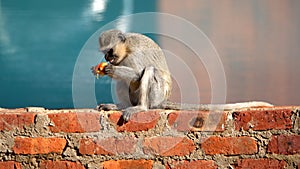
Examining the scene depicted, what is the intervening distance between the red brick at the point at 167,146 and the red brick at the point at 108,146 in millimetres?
58

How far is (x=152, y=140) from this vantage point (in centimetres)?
176

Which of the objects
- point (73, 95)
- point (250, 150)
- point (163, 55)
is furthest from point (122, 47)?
point (250, 150)

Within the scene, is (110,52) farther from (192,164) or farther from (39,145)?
A: (192,164)

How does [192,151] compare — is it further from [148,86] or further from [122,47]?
[122,47]

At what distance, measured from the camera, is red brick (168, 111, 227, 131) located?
1755 millimetres

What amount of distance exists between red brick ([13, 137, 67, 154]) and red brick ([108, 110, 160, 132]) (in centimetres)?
21

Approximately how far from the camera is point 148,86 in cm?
236

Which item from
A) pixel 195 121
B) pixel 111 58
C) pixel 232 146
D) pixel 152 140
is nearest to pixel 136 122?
pixel 152 140

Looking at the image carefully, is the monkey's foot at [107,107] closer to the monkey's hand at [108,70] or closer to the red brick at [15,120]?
the monkey's hand at [108,70]

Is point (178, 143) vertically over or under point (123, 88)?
under

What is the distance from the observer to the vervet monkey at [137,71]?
2.34 m

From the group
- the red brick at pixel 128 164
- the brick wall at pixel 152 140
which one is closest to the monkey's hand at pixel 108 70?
the brick wall at pixel 152 140

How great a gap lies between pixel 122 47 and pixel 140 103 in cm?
43

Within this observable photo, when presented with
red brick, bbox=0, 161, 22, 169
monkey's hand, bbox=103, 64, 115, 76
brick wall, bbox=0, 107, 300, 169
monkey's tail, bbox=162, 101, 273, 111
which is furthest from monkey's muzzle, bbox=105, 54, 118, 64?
red brick, bbox=0, 161, 22, 169
